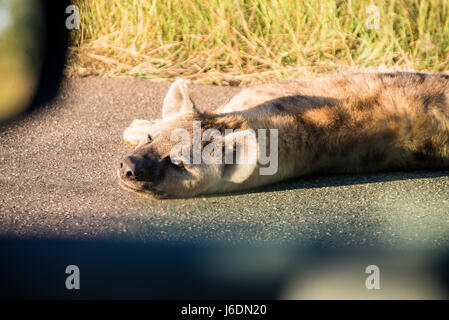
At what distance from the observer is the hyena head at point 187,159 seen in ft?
8.95

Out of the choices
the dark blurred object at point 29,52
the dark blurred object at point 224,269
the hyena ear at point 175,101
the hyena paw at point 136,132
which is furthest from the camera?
the hyena paw at point 136,132

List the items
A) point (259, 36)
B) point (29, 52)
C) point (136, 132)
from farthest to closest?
point (259, 36), point (136, 132), point (29, 52)

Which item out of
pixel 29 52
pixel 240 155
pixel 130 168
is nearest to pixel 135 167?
pixel 130 168

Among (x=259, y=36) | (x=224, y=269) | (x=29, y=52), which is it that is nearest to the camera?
(x=224, y=269)

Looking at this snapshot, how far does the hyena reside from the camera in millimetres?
2881

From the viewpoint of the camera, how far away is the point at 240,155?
288 cm

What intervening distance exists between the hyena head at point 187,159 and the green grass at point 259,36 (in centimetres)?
214

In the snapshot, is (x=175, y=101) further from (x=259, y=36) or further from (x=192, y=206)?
(x=259, y=36)

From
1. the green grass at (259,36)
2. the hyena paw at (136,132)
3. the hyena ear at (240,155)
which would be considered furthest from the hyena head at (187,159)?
the green grass at (259,36)

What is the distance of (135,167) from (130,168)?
0.02 meters

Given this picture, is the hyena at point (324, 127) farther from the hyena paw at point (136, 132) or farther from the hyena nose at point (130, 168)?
the hyena paw at point (136, 132)

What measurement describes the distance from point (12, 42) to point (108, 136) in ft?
3.55

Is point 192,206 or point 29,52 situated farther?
point 29,52

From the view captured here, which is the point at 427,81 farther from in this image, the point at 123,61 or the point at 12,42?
the point at 123,61
